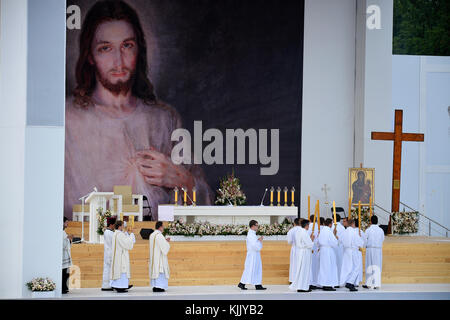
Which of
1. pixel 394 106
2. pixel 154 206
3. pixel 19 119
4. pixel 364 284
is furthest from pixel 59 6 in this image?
pixel 394 106

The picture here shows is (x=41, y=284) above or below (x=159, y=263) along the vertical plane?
below

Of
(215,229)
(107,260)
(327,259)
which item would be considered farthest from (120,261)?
(327,259)

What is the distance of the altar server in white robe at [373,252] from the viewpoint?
1440 centimetres

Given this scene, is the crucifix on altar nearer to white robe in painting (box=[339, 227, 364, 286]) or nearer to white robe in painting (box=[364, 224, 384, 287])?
white robe in painting (box=[364, 224, 384, 287])

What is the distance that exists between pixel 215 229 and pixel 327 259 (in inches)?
125

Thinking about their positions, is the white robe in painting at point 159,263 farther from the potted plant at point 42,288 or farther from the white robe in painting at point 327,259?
the white robe in painting at point 327,259

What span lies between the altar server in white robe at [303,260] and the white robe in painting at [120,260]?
3.18 metres

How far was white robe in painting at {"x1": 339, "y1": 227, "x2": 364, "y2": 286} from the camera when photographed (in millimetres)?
14227

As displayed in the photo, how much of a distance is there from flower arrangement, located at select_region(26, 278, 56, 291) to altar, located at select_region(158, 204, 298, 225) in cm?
489

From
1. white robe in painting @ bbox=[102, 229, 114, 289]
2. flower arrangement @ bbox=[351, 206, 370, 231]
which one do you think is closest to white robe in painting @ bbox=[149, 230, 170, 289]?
white robe in painting @ bbox=[102, 229, 114, 289]

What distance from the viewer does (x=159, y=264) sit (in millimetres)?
13281

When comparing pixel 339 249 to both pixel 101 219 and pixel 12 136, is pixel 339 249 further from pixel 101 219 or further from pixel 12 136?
pixel 12 136

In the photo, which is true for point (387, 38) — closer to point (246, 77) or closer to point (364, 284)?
point (246, 77)

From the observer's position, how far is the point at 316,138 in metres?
21.6
